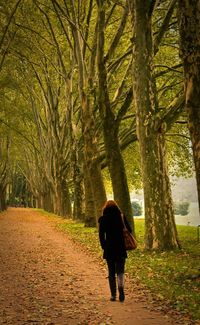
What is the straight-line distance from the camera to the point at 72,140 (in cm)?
2978

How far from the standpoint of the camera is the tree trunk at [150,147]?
14188 mm

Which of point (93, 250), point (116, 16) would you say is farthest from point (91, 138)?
point (93, 250)

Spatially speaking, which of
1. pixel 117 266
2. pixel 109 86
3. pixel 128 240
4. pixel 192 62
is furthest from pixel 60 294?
pixel 109 86

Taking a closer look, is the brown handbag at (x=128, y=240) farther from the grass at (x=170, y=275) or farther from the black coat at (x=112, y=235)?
the grass at (x=170, y=275)

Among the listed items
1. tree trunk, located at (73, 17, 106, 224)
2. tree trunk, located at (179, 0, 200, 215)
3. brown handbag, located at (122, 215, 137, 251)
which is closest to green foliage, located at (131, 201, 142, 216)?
tree trunk, located at (73, 17, 106, 224)

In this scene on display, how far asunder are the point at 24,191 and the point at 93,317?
92.2 m

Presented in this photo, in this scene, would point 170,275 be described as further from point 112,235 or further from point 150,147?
point 150,147

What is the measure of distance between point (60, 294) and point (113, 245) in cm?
168

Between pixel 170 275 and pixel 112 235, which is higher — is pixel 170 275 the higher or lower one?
the lower one

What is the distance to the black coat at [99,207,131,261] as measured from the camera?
329 inches

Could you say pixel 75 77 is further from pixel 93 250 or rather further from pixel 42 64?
pixel 93 250

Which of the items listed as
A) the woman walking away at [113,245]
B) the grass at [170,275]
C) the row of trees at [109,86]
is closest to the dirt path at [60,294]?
the woman walking away at [113,245]

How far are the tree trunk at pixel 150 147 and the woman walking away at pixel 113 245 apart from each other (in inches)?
231

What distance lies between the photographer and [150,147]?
14469mm
